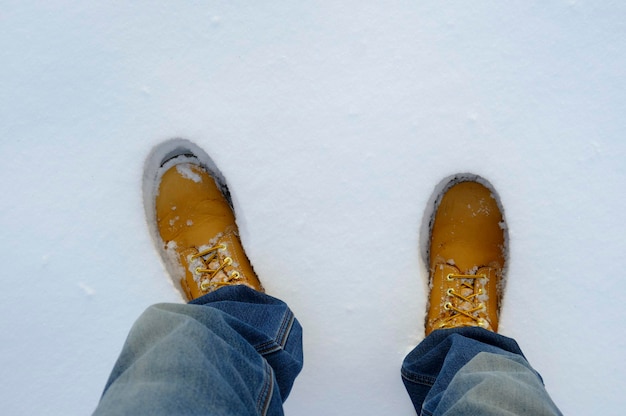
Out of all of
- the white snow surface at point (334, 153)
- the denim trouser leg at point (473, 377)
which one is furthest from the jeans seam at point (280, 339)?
the denim trouser leg at point (473, 377)

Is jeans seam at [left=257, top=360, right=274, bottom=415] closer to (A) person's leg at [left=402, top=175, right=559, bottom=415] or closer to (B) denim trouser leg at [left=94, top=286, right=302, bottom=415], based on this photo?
(B) denim trouser leg at [left=94, top=286, right=302, bottom=415]

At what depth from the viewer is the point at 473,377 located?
0.57 m

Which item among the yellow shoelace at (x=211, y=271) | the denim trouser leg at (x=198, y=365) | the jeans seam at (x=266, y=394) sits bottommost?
the jeans seam at (x=266, y=394)

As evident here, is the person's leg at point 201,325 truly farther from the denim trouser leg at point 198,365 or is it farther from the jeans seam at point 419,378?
the jeans seam at point 419,378

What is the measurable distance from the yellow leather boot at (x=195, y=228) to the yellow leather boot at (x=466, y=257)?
351mm

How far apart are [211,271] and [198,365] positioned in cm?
37

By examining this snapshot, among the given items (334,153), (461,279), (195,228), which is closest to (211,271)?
(195,228)

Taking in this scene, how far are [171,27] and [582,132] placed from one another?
0.79 m

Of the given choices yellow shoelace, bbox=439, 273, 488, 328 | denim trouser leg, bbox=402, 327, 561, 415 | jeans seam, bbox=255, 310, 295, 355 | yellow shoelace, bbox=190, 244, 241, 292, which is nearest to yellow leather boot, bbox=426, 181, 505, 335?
yellow shoelace, bbox=439, 273, 488, 328

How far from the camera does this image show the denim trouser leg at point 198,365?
47 cm

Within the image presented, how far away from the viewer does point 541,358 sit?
849mm

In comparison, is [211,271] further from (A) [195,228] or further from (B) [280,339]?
(B) [280,339]

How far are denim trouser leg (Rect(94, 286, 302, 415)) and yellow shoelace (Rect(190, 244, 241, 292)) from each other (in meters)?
0.13

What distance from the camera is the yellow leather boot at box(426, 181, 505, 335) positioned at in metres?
0.84
